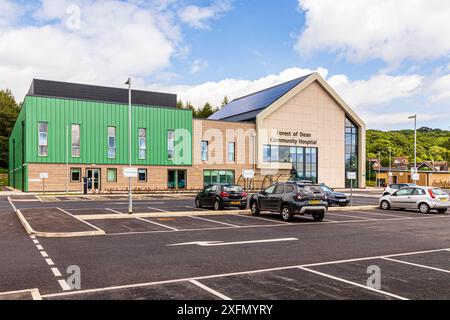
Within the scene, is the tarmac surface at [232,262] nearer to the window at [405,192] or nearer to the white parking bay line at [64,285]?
the white parking bay line at [64,285]

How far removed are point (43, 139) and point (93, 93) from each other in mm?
16435

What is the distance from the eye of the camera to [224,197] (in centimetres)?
2250

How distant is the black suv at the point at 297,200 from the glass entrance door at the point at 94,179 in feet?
92.2

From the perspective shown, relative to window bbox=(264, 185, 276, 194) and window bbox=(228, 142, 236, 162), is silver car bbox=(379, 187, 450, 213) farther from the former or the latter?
window bbox=(228, 142, 236, 162)

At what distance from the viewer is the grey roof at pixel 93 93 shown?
52625 millimetres

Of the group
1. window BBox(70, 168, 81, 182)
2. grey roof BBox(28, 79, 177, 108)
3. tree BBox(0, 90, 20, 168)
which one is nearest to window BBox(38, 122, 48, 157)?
window BBox(70, 168, 81, 182)

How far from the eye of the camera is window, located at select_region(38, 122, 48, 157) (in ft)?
134

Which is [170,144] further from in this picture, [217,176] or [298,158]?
[298,158]

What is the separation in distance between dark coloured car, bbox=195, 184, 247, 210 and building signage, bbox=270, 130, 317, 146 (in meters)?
30.9

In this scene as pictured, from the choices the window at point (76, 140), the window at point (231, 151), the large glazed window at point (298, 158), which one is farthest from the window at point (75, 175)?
the large glazed window at point (298, 158)
